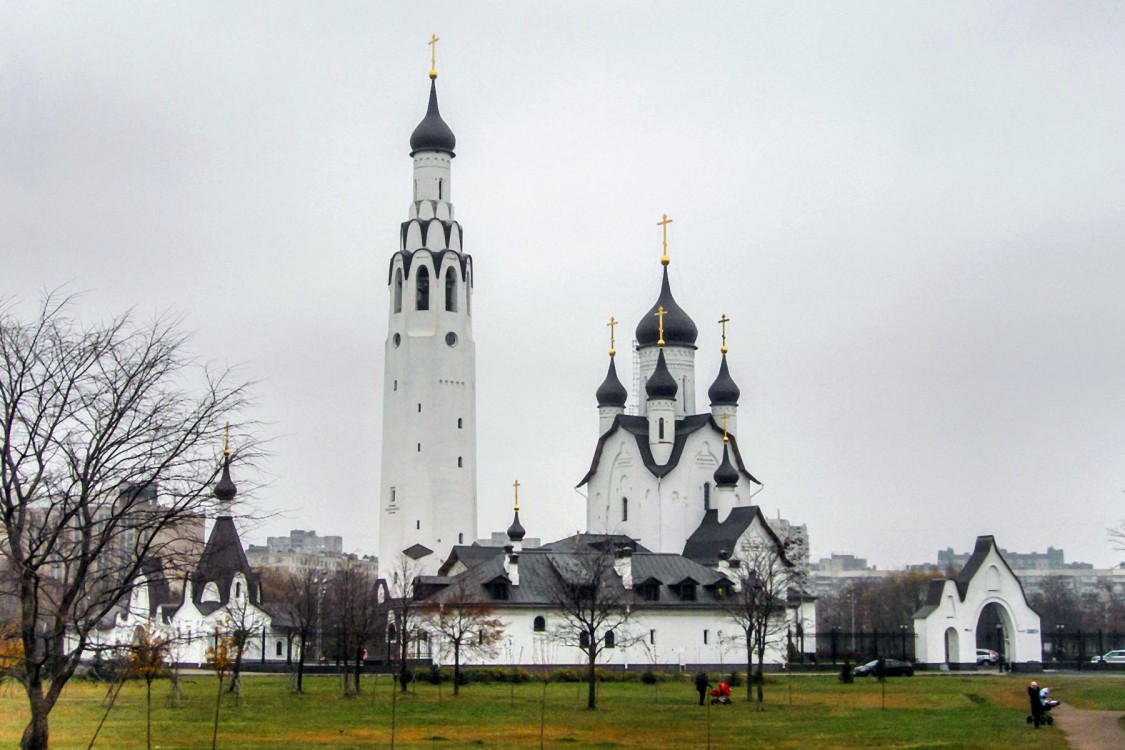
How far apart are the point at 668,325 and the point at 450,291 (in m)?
11.2

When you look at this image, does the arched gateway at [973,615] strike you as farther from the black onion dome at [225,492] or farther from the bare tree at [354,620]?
the black onion dome at [225,492]

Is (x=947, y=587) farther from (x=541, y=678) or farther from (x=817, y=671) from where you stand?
(x=541, y=678)

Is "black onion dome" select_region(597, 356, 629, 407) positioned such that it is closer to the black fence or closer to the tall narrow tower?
the tall narrow tower

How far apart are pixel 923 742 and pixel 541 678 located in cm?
2468

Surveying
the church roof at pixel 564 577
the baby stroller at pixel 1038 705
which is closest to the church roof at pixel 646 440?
the church roof at pixel 564 577

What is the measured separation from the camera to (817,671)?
192 feet

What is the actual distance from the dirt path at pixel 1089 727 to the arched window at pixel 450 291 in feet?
145

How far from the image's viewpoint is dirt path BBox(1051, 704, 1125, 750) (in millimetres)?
25516

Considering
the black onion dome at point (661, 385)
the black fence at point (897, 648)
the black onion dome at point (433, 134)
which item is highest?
the black onion dome at point (433, 134)

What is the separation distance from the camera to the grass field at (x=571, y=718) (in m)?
26.4

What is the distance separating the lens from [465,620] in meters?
49.9

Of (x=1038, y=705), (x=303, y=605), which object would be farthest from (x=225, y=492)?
(x=303, y=605)

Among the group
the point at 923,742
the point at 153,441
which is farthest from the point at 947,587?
the point at 153,441

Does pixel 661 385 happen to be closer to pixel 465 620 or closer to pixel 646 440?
pixel 646 440
